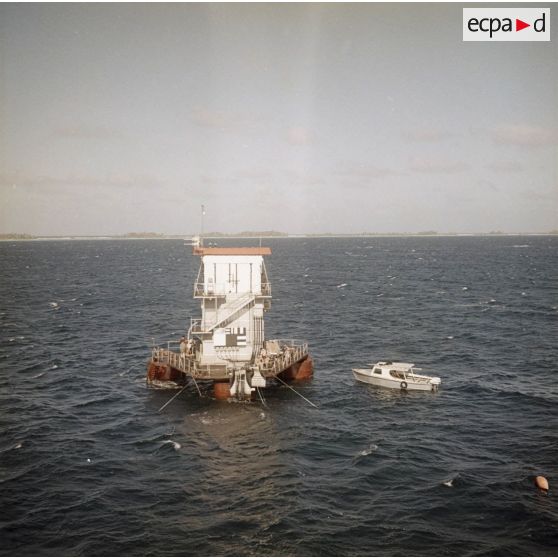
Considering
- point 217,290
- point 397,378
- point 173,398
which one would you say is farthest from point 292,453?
point 217,290

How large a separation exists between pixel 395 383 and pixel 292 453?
18.6 m

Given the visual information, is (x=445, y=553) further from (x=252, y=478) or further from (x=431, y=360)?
(x=431, y=360)

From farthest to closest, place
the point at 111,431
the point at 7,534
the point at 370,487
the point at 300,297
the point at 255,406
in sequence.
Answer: the point at 300,297 < the point at 255,406 < the point at 111,431 < the point at 370,487 < the point at 7,534

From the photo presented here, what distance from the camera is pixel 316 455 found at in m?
40.8

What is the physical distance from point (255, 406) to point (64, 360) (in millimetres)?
30787

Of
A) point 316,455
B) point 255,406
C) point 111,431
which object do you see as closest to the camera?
point 316,455

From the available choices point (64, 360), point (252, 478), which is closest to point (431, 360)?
point (252, 478)

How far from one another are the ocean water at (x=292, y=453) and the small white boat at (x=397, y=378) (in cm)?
146

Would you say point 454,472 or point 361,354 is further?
point 361,354

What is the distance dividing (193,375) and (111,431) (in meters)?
9.42

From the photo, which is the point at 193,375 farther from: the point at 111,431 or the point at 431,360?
the point at 431,360

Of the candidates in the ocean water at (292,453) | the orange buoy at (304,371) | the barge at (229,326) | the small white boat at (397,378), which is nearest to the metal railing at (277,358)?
the barge at (229,326)

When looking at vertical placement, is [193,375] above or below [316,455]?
above

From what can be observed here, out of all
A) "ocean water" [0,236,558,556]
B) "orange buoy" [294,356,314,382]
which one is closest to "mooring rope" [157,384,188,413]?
"ocean water" [0,236,558,556]
